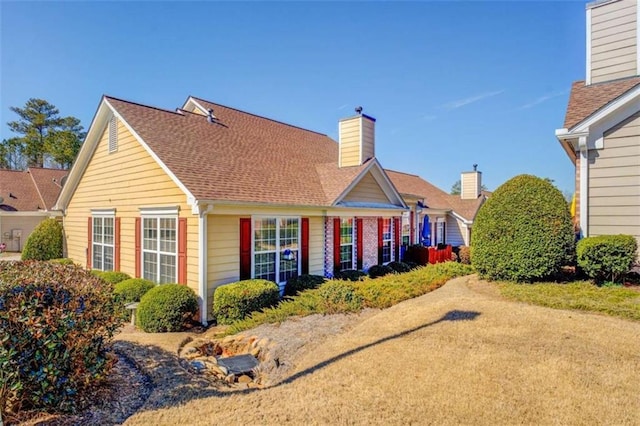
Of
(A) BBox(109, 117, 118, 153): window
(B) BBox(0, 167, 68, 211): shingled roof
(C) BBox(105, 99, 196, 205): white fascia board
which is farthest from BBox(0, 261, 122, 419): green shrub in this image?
(B) BBox(0, 167, 68, 211): shingled roof

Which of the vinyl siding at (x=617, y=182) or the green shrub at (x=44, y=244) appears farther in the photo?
the green shrub at (x=44, y=244)

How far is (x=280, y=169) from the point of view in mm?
12938

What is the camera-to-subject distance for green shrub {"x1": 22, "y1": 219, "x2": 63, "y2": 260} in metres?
15.2

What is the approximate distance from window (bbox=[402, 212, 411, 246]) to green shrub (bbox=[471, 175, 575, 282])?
872cm

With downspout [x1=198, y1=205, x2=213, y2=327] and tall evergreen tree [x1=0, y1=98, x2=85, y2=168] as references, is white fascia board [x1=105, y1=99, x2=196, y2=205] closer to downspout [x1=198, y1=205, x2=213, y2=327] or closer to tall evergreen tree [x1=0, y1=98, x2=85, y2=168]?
downspout [x1=198, y1=205, x2=213, y2=327]

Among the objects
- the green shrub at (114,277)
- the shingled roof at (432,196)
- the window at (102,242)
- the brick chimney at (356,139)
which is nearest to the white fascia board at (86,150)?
the window at (102,242)

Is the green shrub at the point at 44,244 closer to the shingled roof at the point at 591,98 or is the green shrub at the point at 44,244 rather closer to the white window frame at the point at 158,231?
the white window frame at the point at 158,231

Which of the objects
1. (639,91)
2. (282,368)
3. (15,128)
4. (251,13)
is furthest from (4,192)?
(639,91)

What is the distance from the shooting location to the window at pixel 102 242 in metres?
12.6

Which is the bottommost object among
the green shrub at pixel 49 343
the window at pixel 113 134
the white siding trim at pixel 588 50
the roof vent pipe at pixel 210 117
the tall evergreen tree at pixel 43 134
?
the green shrub at pixel 49 343

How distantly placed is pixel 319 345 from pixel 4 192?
3096 cm

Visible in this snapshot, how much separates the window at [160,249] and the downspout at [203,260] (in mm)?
1167

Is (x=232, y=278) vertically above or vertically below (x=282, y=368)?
above

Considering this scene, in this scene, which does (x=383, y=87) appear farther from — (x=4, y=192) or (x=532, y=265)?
(x=4, y=192)
